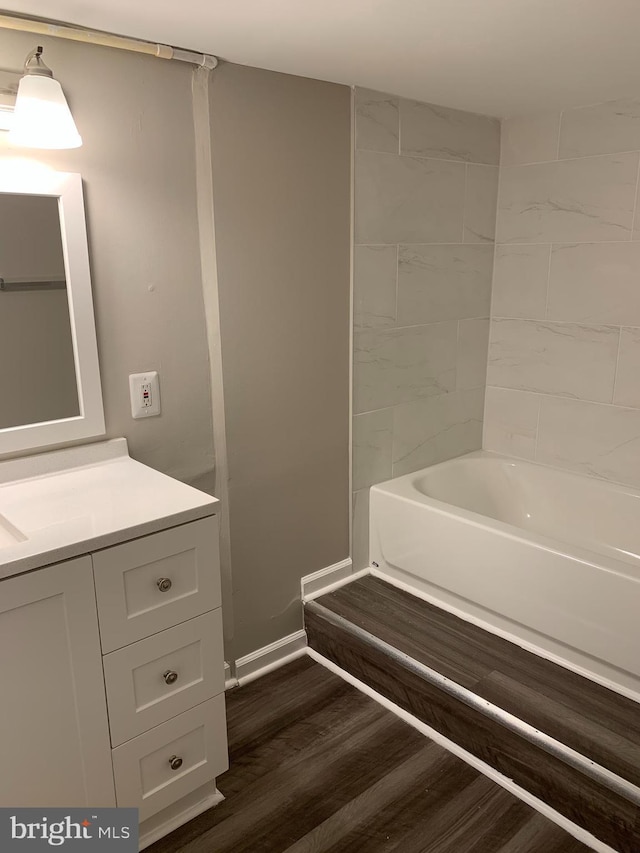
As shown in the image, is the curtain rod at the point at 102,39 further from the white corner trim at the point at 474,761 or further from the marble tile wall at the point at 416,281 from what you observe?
the white corner trim at the point at 474,761

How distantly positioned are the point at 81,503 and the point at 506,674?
1.36 meters

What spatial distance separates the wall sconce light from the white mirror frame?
11 cm

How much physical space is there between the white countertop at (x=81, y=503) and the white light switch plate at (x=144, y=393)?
0.34 feet

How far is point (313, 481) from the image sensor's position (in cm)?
242

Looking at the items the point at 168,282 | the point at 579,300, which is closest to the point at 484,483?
the point at 579,300

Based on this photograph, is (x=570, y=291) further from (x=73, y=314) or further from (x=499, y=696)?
(x=73, y=314)

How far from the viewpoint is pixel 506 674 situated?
2.05m

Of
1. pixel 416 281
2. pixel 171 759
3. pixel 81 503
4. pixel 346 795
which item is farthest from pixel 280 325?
pixel 346 795

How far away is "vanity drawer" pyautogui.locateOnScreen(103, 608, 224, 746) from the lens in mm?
1559

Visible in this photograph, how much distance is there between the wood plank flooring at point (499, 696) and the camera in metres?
1.71

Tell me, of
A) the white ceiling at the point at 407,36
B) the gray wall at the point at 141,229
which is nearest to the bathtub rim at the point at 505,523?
the gray wall at the point at 141,229

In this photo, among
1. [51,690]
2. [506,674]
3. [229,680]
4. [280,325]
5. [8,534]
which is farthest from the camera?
[229,680]

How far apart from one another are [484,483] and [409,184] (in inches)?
51.6

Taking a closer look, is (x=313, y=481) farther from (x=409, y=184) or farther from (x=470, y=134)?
(x=470, y=134)
